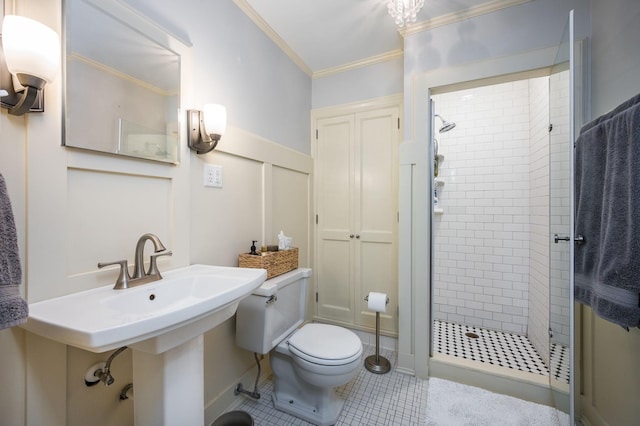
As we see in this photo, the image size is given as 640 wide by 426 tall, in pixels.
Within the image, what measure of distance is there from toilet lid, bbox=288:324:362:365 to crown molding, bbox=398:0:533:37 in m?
2.18

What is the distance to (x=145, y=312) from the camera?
37.0 inches

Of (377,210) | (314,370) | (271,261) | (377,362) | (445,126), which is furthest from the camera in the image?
(445,126)

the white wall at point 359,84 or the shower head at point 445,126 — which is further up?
the white wall at point 359,84

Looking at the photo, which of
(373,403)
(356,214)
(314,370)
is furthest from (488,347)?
(314,370)

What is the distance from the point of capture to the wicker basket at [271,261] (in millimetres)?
1576

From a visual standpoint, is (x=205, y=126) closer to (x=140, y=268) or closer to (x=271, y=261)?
(x=140, y=268)

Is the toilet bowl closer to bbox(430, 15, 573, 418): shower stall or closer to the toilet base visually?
the toilet base

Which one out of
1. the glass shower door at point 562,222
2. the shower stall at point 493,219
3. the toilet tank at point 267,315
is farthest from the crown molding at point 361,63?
the toilet tank at point 267,315

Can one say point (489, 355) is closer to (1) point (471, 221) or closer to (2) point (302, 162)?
(1) point (471, 221)

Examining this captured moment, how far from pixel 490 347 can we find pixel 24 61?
3.11 meters

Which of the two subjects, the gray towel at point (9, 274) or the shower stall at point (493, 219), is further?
the shower stall at point (493, 219)

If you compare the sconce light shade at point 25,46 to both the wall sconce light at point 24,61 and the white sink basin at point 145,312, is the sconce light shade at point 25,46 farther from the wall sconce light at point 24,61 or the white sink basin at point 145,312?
the white sink basin at point 145,312

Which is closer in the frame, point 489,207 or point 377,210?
point 377,210

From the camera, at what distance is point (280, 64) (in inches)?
83.4
